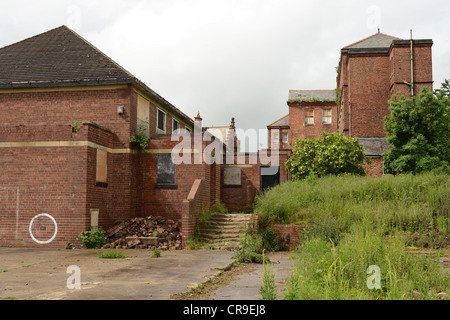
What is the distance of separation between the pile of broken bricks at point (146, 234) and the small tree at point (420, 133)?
558 inches

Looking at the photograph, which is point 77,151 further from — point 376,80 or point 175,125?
point 376,80

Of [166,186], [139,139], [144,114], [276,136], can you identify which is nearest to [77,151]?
[139,139]

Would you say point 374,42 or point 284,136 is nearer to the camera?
point 374,42

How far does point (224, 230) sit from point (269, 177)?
9415 mm

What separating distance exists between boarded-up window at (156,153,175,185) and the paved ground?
16.4 ft

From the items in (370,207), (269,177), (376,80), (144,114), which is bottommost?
(370,207)

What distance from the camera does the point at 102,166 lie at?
16.5 m

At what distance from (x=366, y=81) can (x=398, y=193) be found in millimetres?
21209

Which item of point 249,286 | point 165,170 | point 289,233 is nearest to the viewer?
point 249,286

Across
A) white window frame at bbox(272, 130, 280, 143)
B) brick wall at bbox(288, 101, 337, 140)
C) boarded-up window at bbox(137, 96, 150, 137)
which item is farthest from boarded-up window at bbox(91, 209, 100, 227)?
white window frame at bbox(272, 130, 280, 143)

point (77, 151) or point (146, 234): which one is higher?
point (77, 151)

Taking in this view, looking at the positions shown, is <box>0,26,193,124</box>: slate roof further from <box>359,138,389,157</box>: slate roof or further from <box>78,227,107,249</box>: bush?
<box>359,138,389,157</box>: slate roof

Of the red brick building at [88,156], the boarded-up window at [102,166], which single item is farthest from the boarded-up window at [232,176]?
the boarded-up window at [102,166]

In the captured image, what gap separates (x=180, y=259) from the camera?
11.4 metres
